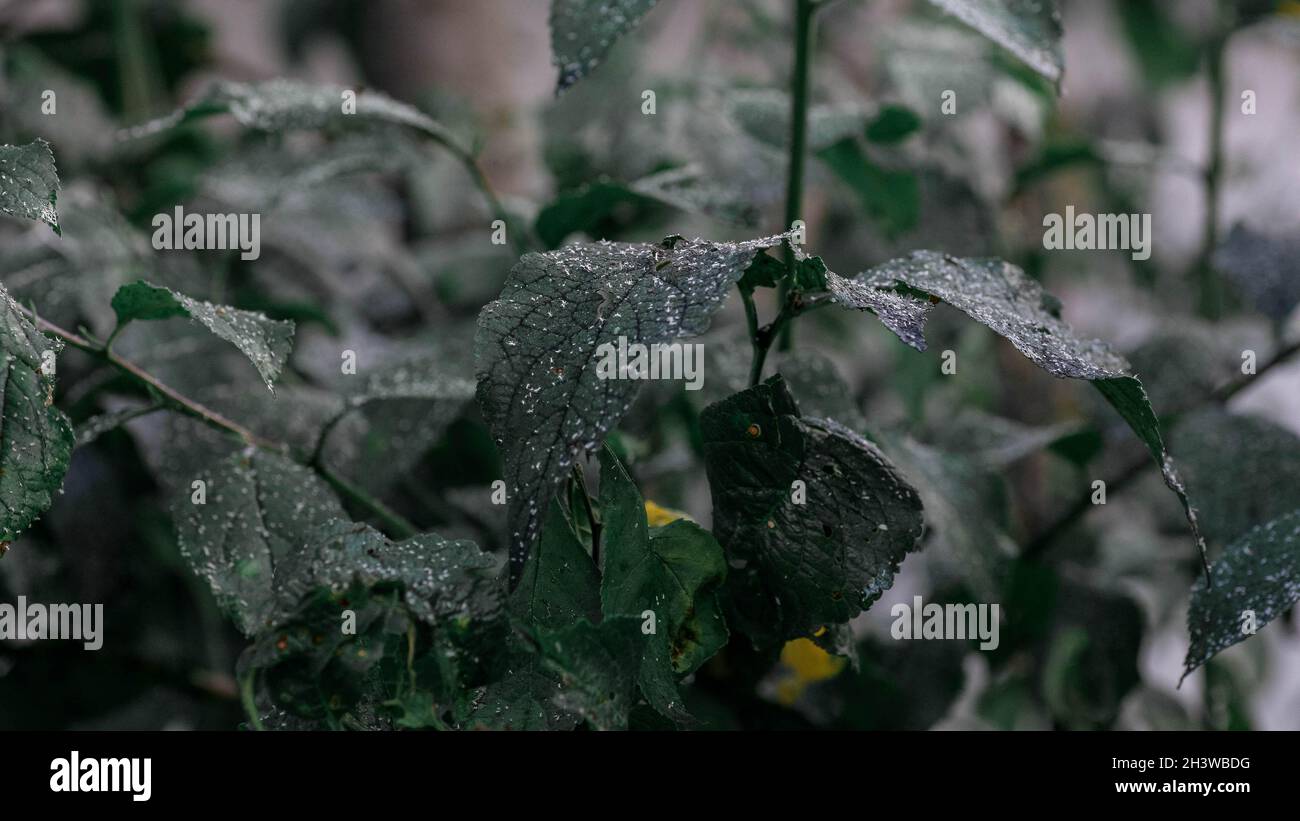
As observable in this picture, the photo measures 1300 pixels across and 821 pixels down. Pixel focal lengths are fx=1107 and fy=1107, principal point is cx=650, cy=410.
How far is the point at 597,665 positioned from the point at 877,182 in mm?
440

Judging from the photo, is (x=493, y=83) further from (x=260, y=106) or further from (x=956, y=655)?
(x=956, y=655)

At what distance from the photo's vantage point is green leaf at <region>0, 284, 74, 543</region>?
15.0 inches

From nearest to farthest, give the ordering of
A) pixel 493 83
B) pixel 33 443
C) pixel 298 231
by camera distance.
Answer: pixel 33 443, pixel 298 231, pixel 493 83

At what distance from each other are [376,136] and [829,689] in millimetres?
468

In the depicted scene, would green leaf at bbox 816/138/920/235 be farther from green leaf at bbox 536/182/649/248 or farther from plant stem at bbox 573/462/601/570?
plant stem at bbox 573/462/601/570

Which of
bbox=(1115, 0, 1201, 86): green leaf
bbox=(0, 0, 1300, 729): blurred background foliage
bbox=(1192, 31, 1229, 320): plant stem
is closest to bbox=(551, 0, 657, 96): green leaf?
bbox=(0, 0, 1300, 729): blurred background foliage

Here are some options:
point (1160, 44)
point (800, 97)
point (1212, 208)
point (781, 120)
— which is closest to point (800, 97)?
point (800, 97)

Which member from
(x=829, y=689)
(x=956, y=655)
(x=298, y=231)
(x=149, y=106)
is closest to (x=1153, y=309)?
(x=956, y=655)

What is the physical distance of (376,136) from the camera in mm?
756

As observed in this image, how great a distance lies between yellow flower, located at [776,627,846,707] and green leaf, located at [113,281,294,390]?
0.30 meters

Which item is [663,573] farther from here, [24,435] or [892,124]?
[892,124]

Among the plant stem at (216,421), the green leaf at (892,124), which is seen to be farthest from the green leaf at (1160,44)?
the plant stem at (216,421)

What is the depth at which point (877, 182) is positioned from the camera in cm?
71

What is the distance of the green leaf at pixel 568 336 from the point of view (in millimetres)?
340
